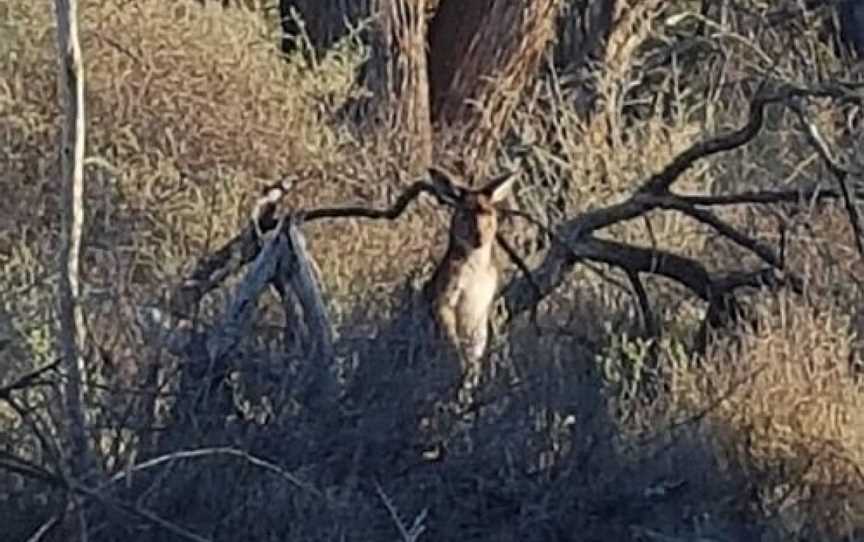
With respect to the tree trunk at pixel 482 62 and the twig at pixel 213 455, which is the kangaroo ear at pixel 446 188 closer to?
the twig at pixel 213 455

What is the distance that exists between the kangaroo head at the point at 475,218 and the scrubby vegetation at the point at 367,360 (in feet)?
0.93

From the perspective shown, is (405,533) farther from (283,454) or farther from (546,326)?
(546,326)

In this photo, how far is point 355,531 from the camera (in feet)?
18.4

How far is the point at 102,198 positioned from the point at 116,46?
0.90m

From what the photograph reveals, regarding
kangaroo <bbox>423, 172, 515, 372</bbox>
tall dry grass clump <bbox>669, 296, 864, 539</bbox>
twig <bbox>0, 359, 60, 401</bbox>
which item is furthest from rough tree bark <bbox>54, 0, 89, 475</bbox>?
tall dry grass clump <bbox>669, 296, 864, 539</bbox>

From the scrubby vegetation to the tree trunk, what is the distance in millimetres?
591

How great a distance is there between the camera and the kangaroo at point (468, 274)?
6.58 meters

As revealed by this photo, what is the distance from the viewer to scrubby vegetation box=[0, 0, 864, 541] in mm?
5641

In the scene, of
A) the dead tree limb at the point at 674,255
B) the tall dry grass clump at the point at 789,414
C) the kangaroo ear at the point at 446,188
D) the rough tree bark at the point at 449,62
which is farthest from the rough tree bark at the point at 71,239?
the rough tree bark at the point at 449,62

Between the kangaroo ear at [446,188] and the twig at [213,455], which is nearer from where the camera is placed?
the twig at [213,455]

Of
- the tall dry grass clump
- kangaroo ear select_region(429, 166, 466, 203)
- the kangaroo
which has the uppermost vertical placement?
kangaroo ear select_region(429, 166, 466, 203)

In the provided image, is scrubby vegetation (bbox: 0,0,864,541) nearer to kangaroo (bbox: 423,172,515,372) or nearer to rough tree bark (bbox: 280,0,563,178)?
kangaroo (bbox: 423,172,515,372)

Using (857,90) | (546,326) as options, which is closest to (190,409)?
(546,326)

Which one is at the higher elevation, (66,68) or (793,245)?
(66,68)
